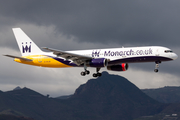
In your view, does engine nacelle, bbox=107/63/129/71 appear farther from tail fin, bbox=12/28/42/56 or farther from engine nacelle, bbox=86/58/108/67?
tail fin, bbox=12/28/42/56

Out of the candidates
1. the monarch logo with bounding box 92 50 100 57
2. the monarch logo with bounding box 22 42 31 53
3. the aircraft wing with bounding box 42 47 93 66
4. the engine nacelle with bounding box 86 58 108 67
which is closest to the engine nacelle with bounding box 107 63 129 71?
the monarch logo with bounding box 92 50 100 57

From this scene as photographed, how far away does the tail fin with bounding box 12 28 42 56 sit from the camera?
85.2 m

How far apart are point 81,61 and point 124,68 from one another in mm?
12549

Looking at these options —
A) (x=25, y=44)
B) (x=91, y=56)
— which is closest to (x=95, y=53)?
(x=91, y=56)

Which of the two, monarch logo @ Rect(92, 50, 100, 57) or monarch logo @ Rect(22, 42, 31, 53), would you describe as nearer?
monarch logo @ Rect(92, 50, 100, 57)

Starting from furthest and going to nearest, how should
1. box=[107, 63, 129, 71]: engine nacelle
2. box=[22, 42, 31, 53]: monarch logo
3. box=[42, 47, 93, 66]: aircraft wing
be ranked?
box=[22, 42, 31, 53]: monarch logo → box=[107, 63, 129, 71]: engine nacelle → box=[42, 47, 93, 66]: aircraft wing

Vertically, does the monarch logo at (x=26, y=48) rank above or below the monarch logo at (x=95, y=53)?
above

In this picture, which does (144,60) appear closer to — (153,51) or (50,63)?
(153,51)

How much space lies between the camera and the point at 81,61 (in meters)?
75.2

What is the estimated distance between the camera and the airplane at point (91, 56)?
70.0 metres

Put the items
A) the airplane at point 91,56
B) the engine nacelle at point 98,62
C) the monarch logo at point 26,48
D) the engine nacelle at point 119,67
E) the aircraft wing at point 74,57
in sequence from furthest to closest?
the monarch logo at point 26,48, the engine nacelle at point 119,67, the aircraft wing at point 74,57, the engine nacelle at point 98,62, the airplane at point 91,56

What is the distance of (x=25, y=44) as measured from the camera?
8681 cm

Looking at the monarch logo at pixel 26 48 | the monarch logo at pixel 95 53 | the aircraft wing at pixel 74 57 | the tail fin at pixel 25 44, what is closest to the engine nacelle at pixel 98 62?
the aircraft wing at pixel 74 57

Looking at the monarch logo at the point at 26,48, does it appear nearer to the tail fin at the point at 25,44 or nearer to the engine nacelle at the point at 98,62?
the tail fin at the point at 25,44
